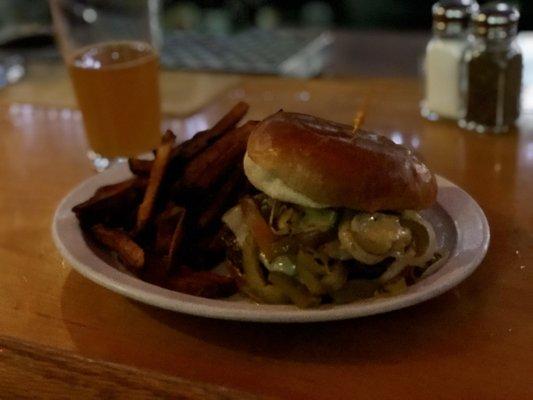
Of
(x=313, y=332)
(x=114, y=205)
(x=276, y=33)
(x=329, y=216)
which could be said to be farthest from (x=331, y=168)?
(x=276, y=33)

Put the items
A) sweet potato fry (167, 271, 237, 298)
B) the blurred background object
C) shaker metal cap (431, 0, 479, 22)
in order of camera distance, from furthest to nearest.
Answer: the blurred background object, shaker metal cap (431, 0, 479, 22), sweet potato fry (167, 271, 237, 298)

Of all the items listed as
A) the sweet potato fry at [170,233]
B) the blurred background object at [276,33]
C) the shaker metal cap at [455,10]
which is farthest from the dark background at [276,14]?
the sweet potato fry at [170,233]

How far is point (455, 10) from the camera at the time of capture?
1365 millimetres

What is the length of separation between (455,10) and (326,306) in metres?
0.83

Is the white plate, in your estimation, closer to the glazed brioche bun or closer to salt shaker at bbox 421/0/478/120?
the glazed brioche bun

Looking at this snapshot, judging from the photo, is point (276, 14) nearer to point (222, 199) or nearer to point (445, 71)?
point (445, 71)

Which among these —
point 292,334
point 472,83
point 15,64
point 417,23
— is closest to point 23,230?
point 292,334

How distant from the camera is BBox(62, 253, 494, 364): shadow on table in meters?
0.71

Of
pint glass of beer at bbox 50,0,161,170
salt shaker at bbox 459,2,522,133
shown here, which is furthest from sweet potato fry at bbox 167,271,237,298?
salt shaker at bbox 459,2,522,133

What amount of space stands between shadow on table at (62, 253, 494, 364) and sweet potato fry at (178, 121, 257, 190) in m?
0.15

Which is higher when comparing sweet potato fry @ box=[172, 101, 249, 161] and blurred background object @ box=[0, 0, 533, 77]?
Result: sweet potato fry @ box=[172, 101, 249, 161]

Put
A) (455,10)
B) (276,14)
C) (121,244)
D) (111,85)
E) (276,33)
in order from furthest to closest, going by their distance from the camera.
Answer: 1. (276,14)
2. (276,33)
3. (455,10)
4. (111,85)
5. (121,244)

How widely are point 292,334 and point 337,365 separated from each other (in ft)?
0.21

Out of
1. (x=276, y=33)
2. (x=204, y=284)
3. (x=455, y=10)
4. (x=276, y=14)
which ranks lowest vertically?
(x=276, y=14)
